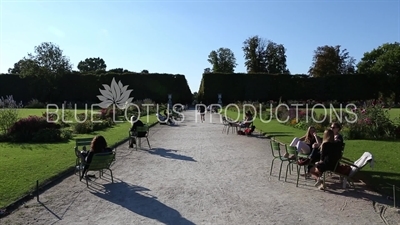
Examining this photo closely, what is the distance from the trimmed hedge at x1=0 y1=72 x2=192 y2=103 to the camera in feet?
182

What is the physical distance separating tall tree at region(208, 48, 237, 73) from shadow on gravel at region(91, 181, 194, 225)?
7851 cm

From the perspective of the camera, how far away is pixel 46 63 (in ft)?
185

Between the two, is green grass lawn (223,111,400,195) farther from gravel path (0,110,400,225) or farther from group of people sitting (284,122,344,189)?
group of people sitting (284,122,344,189)

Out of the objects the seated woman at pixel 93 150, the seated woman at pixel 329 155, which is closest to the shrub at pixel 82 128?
the seated woman at pixel 93 150

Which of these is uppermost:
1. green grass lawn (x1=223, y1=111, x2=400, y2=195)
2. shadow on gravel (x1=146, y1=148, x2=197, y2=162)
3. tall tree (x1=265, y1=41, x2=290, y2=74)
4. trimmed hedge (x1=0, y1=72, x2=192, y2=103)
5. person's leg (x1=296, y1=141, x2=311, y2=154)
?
tall tree (x1=265, y1=41, x2=290, y2=74)

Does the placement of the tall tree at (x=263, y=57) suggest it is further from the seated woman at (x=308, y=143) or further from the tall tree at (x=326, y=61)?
the seated woman at (x=308, y=143)

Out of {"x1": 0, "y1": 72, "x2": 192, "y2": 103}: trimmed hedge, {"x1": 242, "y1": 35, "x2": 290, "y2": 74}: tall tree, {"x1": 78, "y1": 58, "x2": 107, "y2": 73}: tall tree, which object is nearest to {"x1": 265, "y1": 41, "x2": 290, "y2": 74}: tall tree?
{"x1": 242, "y1": 35, "x2": 290, "y2": 74}: tall tree

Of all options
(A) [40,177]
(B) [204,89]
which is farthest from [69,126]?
(B) [204,89]

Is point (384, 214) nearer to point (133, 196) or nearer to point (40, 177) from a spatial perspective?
point (133, 196)

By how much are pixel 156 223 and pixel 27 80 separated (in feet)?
186

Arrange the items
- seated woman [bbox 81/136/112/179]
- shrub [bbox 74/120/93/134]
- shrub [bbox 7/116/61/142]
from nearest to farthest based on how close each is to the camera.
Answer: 1. seated woman [bbox 81/136/112/179]
2. shrub [bbox 7/116/61/142]
3. shrub [bbox 74/120/93/134]

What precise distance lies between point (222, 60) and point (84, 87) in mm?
37589

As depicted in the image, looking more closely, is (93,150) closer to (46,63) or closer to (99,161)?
(99,161)

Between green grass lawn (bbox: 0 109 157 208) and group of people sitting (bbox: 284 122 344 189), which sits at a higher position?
group of people sitting (bbox: 284 122 344 189)
